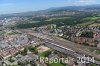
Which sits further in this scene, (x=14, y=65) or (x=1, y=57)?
(x=1, y=57)

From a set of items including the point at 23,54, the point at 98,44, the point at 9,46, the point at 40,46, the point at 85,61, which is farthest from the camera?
the point at 9,46

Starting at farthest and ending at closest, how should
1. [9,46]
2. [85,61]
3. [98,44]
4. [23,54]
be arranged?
[9,46]
[98,44]
[23,54]
[85,61]

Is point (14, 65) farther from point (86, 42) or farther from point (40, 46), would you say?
point (86, 42)

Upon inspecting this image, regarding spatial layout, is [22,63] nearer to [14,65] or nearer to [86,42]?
[14,65]

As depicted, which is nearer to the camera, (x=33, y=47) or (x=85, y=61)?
(x=85, y=61)

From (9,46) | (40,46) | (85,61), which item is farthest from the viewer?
(9,46)

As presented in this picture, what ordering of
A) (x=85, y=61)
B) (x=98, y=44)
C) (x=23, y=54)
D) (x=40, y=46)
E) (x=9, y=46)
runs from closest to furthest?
(x=85, y=61) → (x=23, y=54) → (x=98, y=44) → (x=40, y=46) → (x=9, y=46)

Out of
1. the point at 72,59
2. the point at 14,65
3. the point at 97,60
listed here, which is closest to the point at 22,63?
the point at 14,65

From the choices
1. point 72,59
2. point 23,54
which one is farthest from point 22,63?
point 72,59

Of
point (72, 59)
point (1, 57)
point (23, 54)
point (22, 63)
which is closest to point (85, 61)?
point (72, 59)
